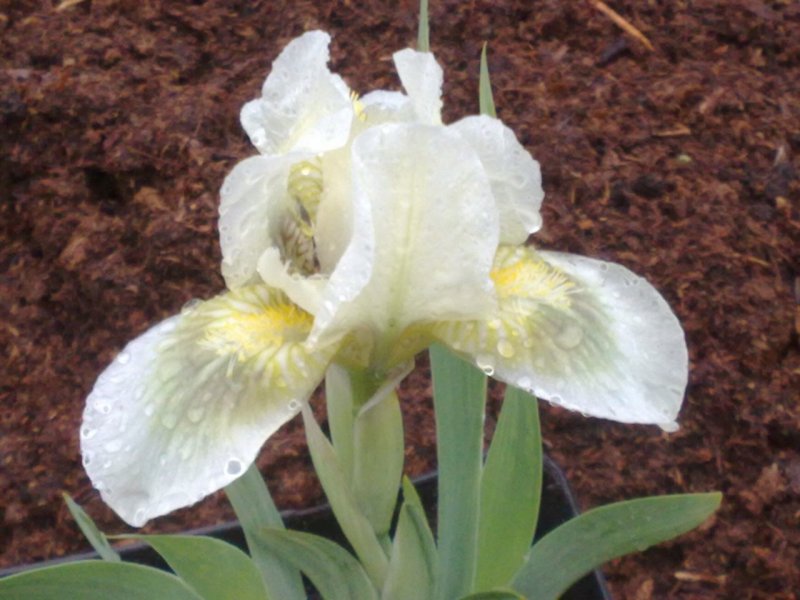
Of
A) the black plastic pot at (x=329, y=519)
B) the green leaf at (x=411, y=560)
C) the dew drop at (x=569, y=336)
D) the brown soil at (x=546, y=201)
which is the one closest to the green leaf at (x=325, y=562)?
the green leaf at (x=411, y=560)

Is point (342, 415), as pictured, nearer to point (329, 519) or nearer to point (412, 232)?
point (412, 232)

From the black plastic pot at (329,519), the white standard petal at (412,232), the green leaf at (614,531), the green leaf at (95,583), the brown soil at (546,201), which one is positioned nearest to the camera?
the white standard petal at (412,232)

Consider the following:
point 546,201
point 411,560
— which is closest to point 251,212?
point 411,560

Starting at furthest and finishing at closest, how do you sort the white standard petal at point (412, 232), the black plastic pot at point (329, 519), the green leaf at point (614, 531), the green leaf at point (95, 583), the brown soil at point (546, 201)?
the brown soil at point (546, 201) → the black plastic pot at point (329, 519) → the green leaf at point (614, 531) → the green leaf at point (95, 583) → the white standard petal at point (412, 232)

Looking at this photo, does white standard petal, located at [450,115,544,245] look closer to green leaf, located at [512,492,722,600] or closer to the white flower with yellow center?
the white flower with yellow center

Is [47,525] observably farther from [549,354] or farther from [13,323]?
[549,354]

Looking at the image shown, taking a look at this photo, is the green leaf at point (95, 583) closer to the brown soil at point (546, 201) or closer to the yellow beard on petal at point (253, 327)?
the yellow beard on petal at point (253, 327)

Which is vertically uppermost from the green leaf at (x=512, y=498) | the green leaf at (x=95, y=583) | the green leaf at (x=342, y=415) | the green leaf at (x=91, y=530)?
the green leaf at (x=342, y=415)
